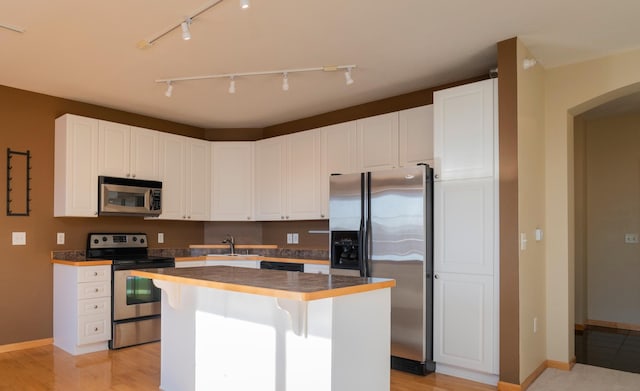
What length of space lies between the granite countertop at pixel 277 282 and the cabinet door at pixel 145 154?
2.36 metres

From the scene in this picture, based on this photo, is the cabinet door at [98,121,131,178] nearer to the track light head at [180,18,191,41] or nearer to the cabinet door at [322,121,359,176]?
the cabinet door at [322,121,359,176]

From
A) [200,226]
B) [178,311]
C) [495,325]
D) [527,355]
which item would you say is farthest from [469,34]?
[200,226]

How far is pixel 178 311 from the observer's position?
3135 mm

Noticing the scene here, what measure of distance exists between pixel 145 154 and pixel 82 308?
5.87 ft

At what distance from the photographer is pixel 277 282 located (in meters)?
2.35

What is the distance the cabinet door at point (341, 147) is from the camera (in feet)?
15.7

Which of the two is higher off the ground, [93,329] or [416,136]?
[416,136]

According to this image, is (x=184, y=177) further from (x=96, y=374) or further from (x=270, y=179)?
(x=96, y=374)

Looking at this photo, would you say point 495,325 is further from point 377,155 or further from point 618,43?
point 618,43

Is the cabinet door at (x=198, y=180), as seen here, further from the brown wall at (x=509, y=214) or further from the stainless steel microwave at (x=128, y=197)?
the brown wall at (x=509, y=214)

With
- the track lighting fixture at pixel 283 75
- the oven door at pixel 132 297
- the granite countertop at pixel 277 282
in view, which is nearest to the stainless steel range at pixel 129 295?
the oven door at pixel 132 297

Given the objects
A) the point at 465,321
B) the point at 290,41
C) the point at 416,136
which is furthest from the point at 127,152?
the point at 465,321

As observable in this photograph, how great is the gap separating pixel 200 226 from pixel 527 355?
4.23 meters

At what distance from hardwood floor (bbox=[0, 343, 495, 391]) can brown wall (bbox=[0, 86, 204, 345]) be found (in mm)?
306
